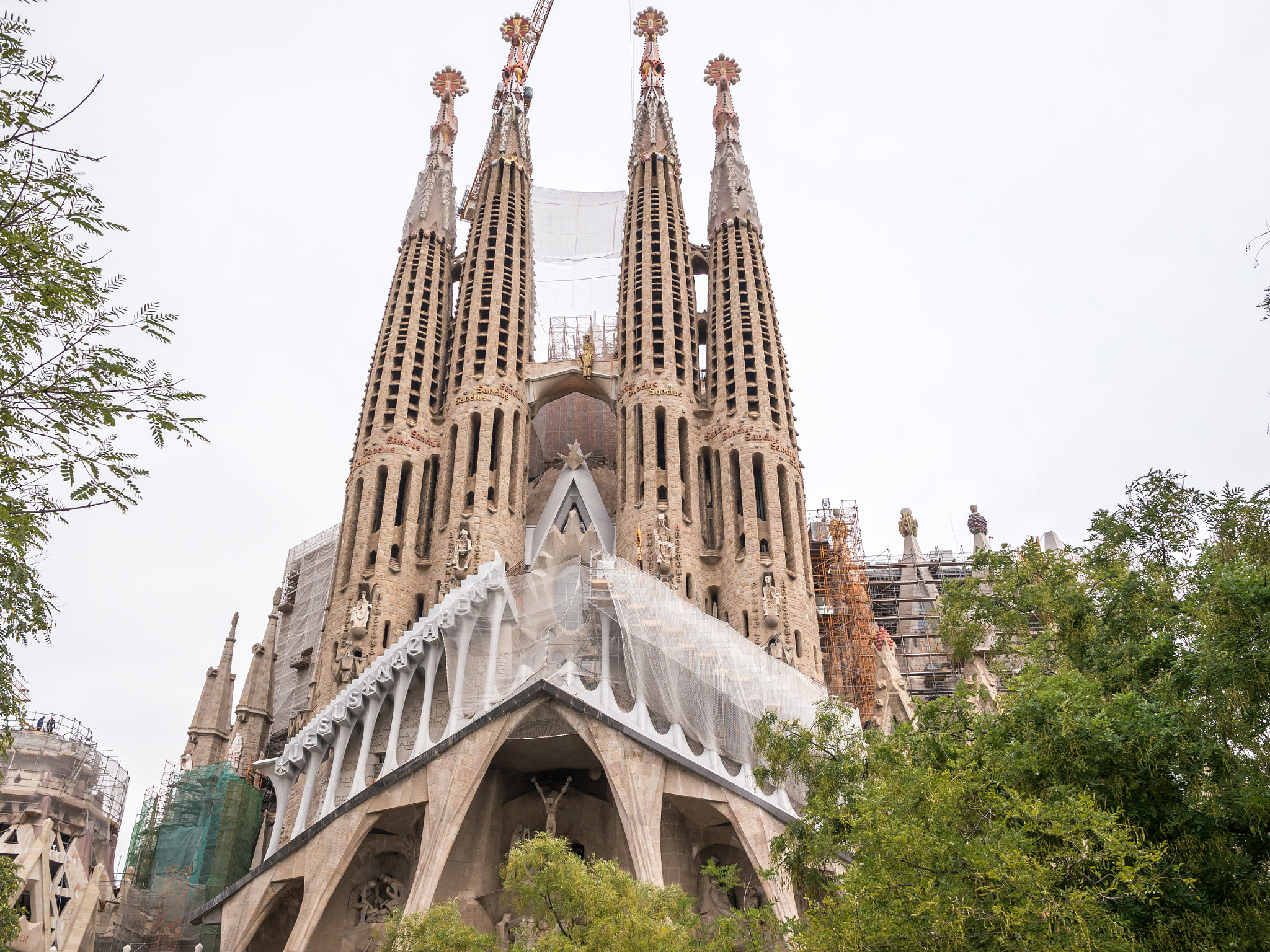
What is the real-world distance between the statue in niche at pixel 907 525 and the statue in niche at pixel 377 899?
29.2 metres

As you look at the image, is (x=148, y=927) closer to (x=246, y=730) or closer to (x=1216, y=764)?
(x=246, y=730)

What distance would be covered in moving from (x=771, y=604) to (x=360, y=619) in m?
10.9

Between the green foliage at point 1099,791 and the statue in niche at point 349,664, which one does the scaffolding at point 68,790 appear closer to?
the statue in niche at point 349,664

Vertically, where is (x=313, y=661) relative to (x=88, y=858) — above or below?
above

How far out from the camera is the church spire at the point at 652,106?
42.0 meters

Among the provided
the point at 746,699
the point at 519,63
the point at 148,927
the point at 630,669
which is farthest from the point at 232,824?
the point at 519,63

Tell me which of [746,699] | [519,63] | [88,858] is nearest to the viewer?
[746,699]

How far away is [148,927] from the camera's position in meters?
30.7

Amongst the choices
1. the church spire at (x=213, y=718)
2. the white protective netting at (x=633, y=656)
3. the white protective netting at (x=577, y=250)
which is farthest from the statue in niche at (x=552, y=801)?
the white protective netting at (x=577, y=250)

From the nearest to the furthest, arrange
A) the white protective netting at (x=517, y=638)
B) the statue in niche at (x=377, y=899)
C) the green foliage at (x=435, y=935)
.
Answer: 1. the green foliage at (x=435, y=935)
2. the statue in niche at (x=377, y=899)
3. the white protective netting at (x=517, y=638)

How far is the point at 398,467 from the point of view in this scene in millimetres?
33000

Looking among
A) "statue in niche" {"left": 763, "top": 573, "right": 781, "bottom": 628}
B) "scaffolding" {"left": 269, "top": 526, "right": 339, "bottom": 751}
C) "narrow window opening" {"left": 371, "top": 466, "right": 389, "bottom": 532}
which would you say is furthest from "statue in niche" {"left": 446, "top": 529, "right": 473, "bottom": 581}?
"statue in niche" {"left": 763, "top": 573, "right": 781, "bottom": 628}

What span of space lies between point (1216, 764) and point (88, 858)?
27288mm

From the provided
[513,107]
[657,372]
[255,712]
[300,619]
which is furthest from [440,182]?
[255,712]
